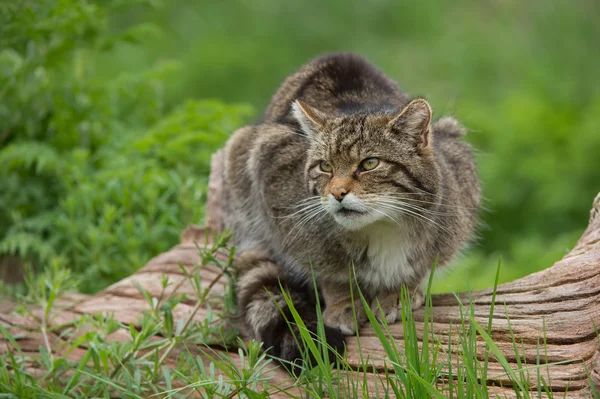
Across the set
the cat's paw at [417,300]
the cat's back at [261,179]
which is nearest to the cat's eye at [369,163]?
the cat's back at [261,179]

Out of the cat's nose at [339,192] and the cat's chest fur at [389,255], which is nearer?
the cat's nose at [339,192]

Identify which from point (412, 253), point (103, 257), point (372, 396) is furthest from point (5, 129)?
point (372, 396)

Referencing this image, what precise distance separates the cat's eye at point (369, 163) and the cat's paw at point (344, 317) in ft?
2.17

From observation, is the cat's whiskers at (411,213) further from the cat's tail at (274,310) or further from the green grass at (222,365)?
the cat's tail at (274,310)

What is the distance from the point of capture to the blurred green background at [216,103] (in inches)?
199

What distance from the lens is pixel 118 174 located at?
200 inches

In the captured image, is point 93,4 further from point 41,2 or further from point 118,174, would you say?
point 118,174

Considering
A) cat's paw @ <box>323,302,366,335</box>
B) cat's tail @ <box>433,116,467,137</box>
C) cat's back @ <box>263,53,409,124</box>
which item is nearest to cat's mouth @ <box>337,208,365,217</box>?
cat's paw @ <box>323,302,366,335</box>

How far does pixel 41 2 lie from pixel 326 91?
6.35 ft

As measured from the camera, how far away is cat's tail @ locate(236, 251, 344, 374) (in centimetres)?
335

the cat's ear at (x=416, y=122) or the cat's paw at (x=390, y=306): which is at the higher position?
the cat's ear at (x=416, y=122)

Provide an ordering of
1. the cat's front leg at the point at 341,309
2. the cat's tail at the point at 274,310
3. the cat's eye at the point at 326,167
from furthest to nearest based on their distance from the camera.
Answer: the cat's front leg at the point at 341,309
the cat's eye at the point at 326,167
the cat's tail at the point at 274,310

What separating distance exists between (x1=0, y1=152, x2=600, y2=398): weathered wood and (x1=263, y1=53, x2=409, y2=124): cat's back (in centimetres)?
106

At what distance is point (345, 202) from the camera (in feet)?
11.1
